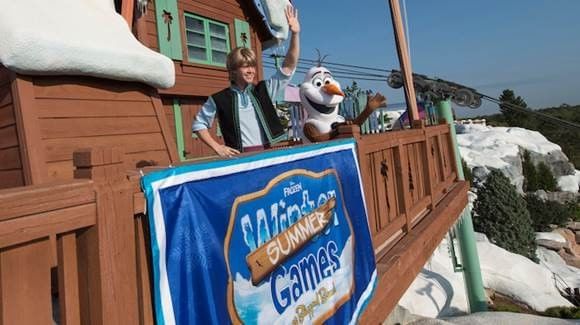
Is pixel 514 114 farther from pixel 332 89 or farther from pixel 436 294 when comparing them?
pixel 332 89

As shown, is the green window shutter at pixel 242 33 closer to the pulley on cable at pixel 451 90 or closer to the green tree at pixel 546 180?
the pulley on cable at pixel 451 90

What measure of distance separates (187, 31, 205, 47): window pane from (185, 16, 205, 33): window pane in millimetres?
76

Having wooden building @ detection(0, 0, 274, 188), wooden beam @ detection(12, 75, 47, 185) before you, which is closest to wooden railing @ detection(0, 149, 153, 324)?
wooden building @ detection(0, 0, 274, 188)

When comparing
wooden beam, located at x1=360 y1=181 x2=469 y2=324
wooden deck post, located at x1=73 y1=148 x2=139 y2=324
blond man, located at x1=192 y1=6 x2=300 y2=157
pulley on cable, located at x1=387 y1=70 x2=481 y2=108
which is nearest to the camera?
wooden deck post, located at x1=73 y1=148 x2=139 y2=324

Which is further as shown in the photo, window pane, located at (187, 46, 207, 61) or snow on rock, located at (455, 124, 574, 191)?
snow on rock, located at (455, 124, 574, 191)

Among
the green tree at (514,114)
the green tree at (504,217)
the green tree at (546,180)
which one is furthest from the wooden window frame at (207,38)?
the green tree at (514,114)

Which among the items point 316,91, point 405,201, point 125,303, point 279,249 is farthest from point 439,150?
point 125,303

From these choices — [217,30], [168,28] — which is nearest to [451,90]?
[217,30]

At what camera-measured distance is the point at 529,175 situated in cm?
3044

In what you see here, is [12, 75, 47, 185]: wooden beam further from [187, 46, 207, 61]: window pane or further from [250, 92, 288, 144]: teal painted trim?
[187, 46, 207, 61]: window pane

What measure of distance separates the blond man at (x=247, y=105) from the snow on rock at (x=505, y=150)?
2692 centimetres

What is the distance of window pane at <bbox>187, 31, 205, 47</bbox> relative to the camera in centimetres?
654

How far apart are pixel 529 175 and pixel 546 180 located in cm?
118

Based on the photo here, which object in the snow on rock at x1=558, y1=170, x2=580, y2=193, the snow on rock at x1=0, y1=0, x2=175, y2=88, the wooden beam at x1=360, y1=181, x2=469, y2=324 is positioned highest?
the snow on rock at x1=0, y1=0, x2=175, y2=88
